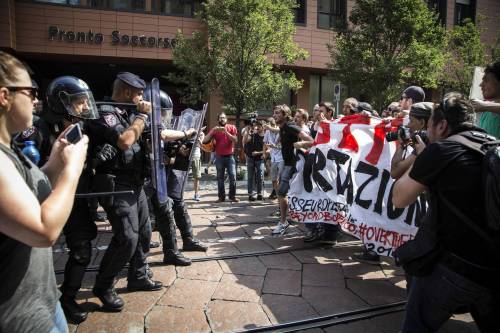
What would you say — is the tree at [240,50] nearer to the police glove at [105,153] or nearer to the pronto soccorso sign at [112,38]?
the pronto soccorso sign at [112,38]

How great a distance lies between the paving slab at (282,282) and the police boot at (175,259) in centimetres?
95

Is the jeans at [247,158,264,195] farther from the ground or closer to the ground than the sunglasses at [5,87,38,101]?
closer to the ground

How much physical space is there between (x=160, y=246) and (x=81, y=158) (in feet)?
12.0

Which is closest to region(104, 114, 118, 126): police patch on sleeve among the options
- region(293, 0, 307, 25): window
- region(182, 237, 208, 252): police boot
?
region(182, 237, 208, 252): police boot

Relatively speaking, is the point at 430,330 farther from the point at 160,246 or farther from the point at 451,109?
the point at 160,246

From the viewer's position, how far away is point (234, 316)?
324 cm

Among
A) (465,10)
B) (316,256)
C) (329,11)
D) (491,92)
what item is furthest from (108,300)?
(465,10)

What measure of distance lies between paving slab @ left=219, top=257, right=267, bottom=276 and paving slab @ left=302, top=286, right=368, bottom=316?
0.61m

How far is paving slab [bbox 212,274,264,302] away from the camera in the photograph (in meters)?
3.57

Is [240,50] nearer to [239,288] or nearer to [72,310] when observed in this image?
[239,288]

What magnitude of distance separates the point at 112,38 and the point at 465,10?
58.3 feet

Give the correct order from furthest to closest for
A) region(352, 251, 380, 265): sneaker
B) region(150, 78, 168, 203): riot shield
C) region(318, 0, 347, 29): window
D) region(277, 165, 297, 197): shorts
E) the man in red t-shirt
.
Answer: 1. region(318, 0, 347, 29): window
2. the man in red t-shirt
3. region(277, 165, 297, 197): shorts
4. region(352, 251, 380, 265): sneaker
5. region(150, 78, 168, 203): riot shield

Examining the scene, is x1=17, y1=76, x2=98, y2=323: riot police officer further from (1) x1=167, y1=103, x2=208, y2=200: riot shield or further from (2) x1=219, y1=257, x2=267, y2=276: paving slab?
(2) x1=219, y1=257, x2=267, y2=276: paving slab

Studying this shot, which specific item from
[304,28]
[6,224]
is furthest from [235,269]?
[304,28]
